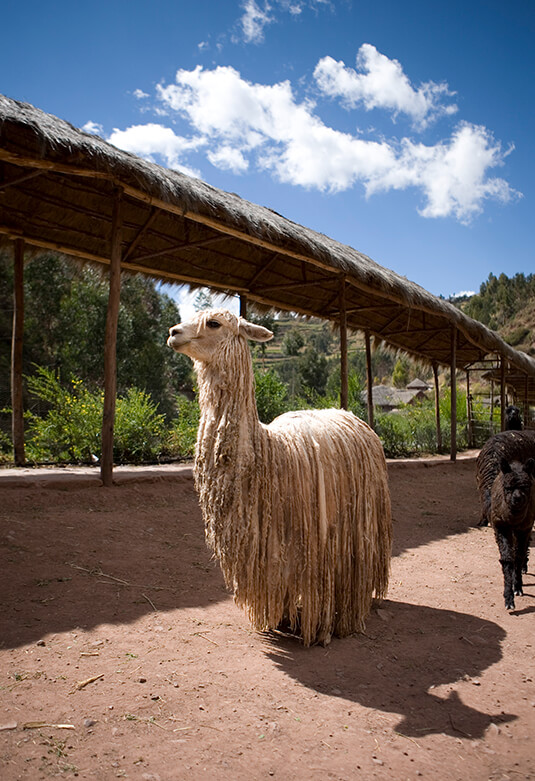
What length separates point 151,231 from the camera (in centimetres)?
778

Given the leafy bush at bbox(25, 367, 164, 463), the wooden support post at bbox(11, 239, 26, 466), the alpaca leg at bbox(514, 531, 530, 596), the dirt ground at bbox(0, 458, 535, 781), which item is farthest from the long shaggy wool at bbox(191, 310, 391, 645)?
the leafy bush at bbox(25, 367, 164, 463)

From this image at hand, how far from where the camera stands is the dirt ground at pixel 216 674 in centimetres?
221

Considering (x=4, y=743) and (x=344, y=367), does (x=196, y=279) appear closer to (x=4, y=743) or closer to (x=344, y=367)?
(x=344, y=367)

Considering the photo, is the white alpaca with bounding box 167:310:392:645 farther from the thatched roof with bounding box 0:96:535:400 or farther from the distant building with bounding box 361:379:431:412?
the distant building with bounding box 361:379:431:412

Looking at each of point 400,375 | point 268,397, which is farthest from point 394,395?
point 268,397

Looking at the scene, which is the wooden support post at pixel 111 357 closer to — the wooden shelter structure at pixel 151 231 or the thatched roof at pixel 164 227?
the wooden shelter structure at pixel 151 231

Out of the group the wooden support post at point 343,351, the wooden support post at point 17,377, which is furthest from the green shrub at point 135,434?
the wooden support post at point 343,351

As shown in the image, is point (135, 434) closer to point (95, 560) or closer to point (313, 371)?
point (95, 560)

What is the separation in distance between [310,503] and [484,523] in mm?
5181

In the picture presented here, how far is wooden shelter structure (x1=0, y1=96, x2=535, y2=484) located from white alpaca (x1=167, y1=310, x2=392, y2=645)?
320cm

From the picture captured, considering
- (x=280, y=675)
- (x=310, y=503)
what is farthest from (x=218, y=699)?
(x=310, y=503)

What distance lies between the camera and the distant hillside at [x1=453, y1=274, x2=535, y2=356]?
48531 mm

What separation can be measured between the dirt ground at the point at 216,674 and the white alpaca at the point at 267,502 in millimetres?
303

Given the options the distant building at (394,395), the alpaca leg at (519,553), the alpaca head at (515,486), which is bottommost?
the alpaca leg at (519,553)
